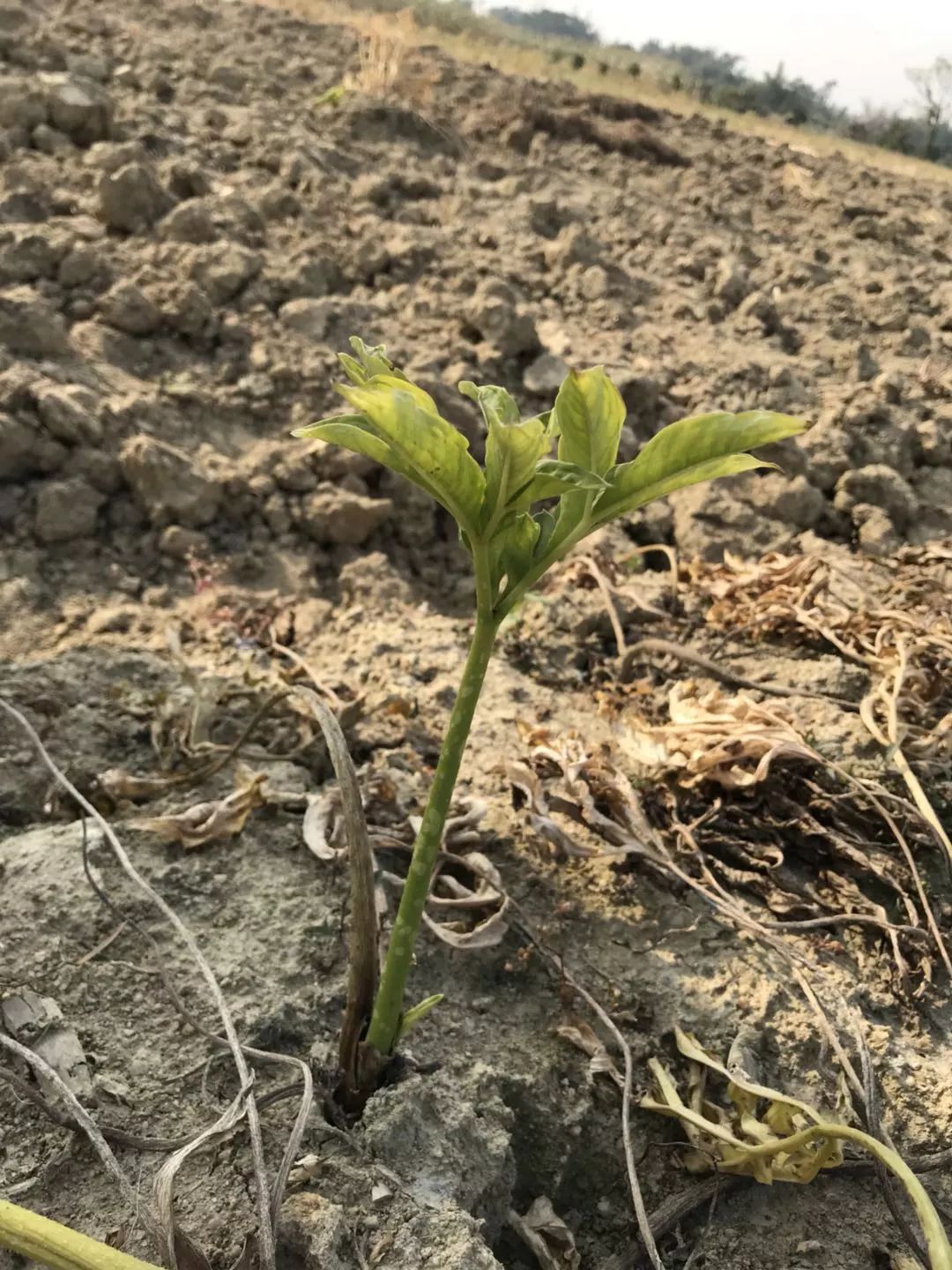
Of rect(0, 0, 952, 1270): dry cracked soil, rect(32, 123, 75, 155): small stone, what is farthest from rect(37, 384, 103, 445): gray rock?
rect(32, 123, 75, 155): small stone

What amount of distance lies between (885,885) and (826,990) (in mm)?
315

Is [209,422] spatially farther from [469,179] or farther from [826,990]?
[469,179]

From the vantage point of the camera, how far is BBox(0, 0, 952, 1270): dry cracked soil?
1.29 m

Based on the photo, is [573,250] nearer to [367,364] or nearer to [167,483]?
[167,483]

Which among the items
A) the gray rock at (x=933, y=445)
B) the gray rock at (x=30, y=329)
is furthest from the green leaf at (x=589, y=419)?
the gray rock at (x=933, y=445)

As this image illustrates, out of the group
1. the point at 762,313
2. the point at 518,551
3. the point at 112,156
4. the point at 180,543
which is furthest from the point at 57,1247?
the point at 762,313

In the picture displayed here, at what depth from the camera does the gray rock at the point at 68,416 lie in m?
2.76

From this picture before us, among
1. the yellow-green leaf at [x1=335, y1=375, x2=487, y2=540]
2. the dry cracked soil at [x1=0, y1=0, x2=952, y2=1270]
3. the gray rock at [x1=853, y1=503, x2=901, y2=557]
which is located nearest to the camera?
the yellow-green leaf at [x1=335, y1=375, x2=487, y2=540]

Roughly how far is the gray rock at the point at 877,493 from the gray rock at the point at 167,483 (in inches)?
86.3

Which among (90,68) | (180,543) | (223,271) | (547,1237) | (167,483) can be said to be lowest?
(547,1237)

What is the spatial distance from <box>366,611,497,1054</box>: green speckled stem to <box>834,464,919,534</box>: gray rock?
8.79ft

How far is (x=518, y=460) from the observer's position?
89 cm

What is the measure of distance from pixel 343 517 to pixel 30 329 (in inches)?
47.5

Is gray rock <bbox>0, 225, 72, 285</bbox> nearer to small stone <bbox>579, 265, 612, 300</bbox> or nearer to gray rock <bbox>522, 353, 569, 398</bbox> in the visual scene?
gray rock <bbox>522, 353, 569, 398</bbox>
